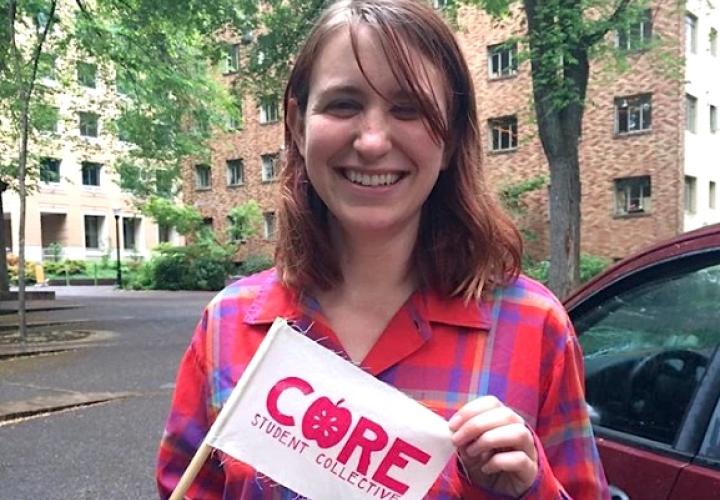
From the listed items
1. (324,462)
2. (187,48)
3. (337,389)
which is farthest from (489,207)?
(187,48)

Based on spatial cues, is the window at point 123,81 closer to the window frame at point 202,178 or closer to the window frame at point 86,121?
the window frame at point 86,121

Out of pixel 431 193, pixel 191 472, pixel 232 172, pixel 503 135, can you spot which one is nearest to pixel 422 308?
pixel 431 193

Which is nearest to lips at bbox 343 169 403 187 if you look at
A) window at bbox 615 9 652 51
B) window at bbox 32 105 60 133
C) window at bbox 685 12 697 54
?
window at bbox 615 9 652 51

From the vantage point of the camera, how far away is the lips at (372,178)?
4.27ft

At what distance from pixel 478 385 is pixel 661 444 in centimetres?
95

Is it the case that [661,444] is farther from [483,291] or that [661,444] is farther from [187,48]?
[187,48]

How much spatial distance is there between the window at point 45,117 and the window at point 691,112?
1971 centimetres

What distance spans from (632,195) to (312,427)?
2499 cm

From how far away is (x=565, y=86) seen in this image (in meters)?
9.55

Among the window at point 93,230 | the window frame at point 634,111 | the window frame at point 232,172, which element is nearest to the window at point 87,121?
the window frame at point 232,172

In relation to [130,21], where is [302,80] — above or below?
below

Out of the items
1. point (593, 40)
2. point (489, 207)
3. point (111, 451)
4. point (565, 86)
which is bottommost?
point (111, 451)

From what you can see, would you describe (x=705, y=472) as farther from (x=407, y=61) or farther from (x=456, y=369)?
(x=407, y=61)

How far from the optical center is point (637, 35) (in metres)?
10.8
